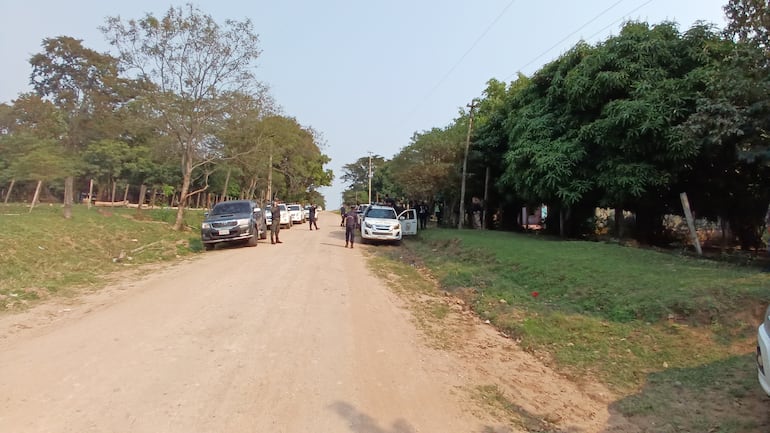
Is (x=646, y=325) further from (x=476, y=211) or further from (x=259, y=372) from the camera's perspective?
(x=476, y=211)

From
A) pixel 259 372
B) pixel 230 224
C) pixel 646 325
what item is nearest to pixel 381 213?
pixel 230 224

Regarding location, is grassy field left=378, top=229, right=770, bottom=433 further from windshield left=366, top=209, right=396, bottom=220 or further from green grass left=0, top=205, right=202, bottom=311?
windshield left=366, top=209, right=396, bottom=220

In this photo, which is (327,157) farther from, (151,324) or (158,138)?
(151,324)

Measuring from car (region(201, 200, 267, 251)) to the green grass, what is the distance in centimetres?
92

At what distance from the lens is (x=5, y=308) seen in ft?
26.6

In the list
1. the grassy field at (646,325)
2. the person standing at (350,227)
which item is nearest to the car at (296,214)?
the person standing at (350,227)

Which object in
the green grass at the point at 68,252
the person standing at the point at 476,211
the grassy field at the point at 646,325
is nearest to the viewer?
the grassy field at the point at 646,325

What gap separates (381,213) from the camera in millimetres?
22891

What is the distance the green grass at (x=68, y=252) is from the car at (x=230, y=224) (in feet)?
3.03

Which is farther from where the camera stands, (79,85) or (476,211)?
(79,85)

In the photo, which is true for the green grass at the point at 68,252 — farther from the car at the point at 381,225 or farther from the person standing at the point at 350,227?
the car at the point at 381,225

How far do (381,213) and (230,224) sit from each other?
275 inches

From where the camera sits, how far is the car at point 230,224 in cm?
1827

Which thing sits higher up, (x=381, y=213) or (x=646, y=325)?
(x=381, y=213)
